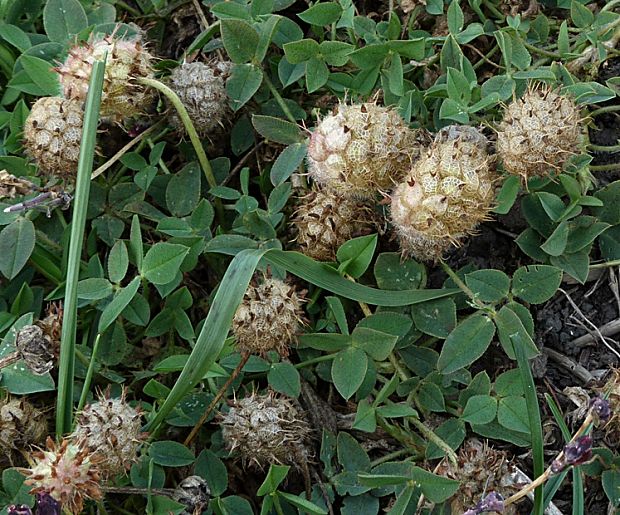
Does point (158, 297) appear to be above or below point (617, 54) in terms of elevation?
below

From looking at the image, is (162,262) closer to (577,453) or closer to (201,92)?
(201,92)

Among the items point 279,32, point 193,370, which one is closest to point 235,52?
point 279,32

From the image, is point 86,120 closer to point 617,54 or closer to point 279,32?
point 279,32

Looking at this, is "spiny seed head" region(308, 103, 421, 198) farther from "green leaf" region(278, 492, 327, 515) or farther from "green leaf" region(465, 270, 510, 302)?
"green leaf" region(278, 492, 327, 515)

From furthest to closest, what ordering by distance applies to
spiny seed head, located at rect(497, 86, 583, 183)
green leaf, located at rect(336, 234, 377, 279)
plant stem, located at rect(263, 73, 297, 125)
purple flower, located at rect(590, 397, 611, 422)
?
1. plant stem, located at rect(263, 73, 297, 125)
2. green leaf, located at rect(336, 234, 377, 279)
3. spiny seed head, located at rect(497, 86, 583, 183)
4. purple flower, located at rect(590, 397, 611, 422)

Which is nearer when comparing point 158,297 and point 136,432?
point 136,432

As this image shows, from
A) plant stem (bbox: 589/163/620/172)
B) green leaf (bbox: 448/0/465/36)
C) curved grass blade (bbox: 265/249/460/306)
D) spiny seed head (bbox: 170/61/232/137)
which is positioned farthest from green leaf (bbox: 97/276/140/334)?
plant stem (bbox: 589/163/620/172)

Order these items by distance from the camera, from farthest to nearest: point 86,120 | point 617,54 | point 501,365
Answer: point 617,54
point 501,365
point 86,120
